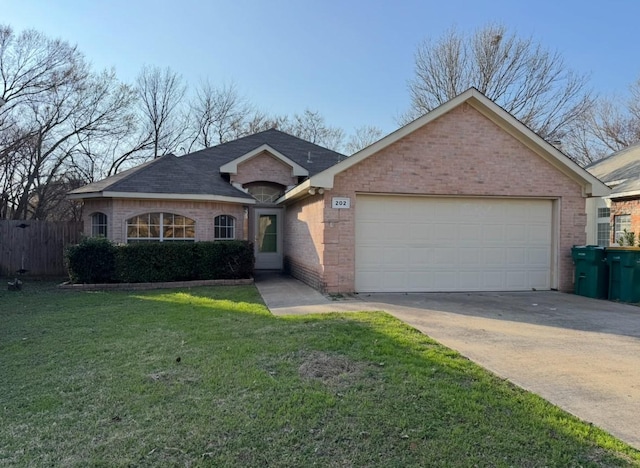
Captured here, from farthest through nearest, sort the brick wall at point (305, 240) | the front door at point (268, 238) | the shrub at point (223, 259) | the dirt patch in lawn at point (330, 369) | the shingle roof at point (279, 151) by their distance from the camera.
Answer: the shingle roof at point (279, 151) < the front door at point (268, 238) < the shrub at point (223, 259) < the brick wall at point (305, 240) < the dirt patch in lawn at point (330, 369)

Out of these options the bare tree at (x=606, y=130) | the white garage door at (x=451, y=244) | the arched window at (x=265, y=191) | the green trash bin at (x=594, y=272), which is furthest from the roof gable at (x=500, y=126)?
the bare tree at (x=606, y=130)

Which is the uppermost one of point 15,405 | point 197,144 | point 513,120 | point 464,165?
point 197,144

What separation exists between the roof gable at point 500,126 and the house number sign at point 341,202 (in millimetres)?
372

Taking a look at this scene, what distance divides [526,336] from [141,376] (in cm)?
539

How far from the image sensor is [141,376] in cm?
473

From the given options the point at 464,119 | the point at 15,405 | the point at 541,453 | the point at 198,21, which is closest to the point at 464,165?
the point at 464,119

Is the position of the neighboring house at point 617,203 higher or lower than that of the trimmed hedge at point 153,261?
higher

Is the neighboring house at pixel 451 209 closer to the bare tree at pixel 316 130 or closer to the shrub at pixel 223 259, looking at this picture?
the shrub at pixel 223 259

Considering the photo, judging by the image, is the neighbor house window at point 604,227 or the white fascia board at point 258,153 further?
the neighbor house window at point 604,227

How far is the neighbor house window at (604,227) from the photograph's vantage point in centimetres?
1669

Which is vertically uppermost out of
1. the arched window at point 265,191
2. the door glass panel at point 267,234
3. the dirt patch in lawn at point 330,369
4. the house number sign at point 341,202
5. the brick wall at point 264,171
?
the brick wall at point 264,171

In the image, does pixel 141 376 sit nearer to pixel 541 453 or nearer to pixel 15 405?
pixel 15 405

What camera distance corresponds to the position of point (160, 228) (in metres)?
13.5

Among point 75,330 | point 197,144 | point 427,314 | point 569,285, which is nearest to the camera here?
point 75,330
